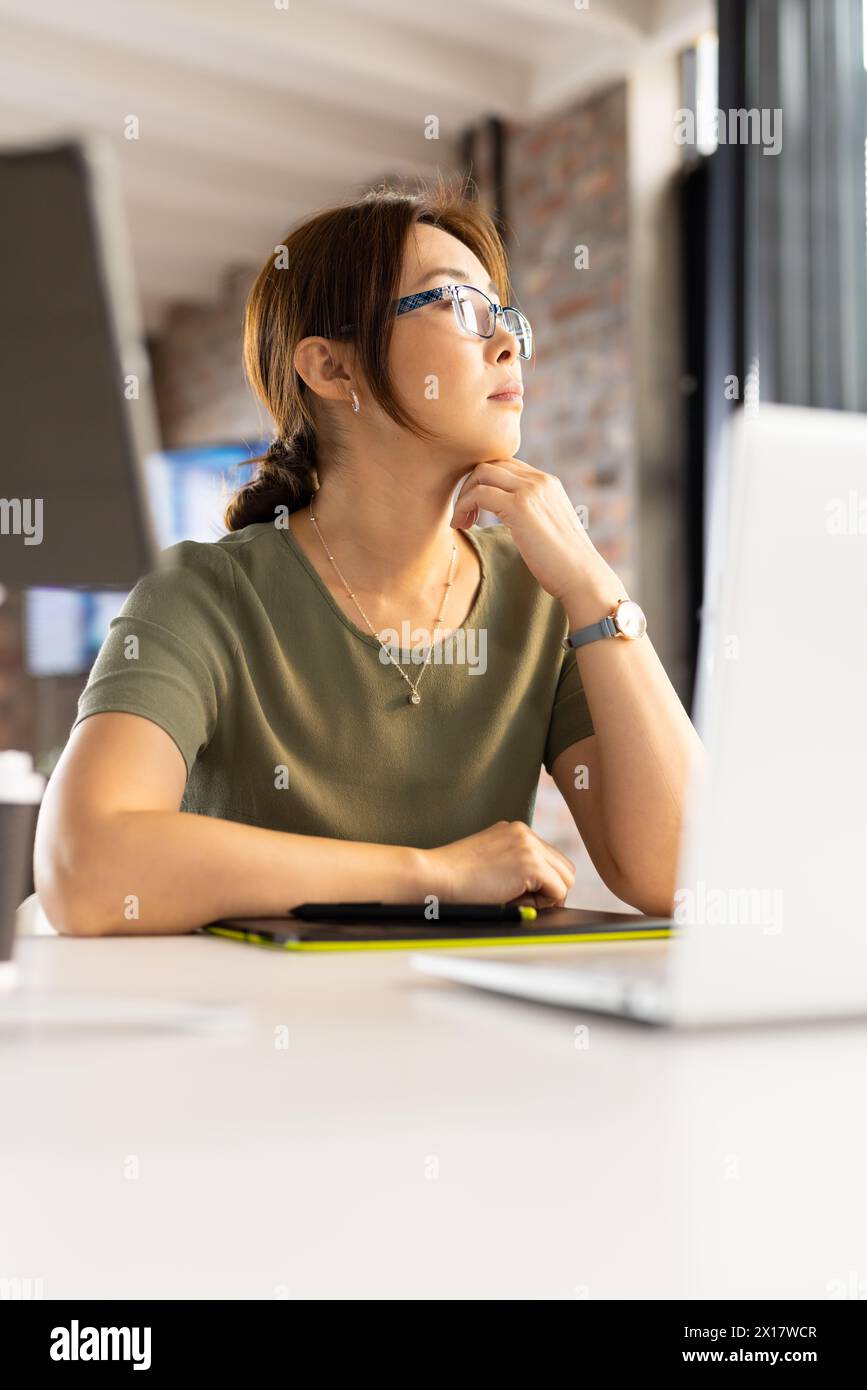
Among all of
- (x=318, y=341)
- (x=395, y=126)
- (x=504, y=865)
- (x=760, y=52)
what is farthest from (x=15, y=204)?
(x=395, y=126)

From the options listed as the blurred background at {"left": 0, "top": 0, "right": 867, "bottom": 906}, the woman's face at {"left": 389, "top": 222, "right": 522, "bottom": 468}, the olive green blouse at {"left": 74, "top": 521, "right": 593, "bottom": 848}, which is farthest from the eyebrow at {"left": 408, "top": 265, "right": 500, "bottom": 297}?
the blurred background at {"left": 0, "top": 0, "right": 867, "bottom": 906}

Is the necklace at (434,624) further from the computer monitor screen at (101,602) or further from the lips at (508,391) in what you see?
the computer monitor screen at (101,602)

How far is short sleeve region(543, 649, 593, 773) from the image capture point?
5.02 ft

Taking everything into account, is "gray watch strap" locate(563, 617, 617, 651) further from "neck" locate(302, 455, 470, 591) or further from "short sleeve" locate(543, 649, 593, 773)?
"neck" locate(302, 455, 470, 591)

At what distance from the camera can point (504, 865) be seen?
112cm

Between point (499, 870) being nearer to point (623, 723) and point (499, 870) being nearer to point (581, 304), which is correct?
point (623, 723)

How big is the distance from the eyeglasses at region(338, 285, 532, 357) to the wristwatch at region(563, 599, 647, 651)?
377 millimetres

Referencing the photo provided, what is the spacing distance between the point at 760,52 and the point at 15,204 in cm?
307

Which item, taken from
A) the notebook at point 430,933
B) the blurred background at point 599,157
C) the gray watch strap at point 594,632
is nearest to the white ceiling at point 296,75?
the blurred background at point 599,157

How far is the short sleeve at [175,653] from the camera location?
1.21 metres

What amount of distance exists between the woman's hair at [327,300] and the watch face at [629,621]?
1.09ft

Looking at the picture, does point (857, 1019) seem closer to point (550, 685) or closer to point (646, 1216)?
point (646, 1216)

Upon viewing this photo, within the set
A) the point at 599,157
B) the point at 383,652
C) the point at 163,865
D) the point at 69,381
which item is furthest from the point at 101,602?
the point at 69,381

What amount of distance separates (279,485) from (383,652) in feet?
1.03
